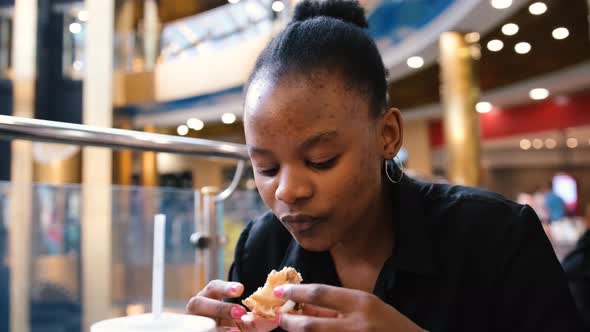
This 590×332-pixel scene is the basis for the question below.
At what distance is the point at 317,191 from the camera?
870 mm

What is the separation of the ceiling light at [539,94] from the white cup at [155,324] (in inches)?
409

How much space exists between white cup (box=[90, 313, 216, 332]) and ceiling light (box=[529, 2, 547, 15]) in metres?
6.53

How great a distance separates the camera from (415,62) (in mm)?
8383

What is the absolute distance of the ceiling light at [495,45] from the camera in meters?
7.48

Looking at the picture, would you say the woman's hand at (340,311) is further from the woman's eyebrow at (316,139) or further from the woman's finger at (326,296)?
the woman's eyebrow at (316,139)

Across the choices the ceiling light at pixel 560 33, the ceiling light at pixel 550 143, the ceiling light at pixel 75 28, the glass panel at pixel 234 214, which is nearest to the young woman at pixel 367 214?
the glass panel at pixel 234 214

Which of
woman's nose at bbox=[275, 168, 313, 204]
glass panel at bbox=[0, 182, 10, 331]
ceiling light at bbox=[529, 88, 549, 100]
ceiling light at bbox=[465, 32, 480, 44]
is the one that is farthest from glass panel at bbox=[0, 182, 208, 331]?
ceiling light at bbox=[529, 88, 549, 100]

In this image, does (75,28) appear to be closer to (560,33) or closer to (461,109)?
(461,109)

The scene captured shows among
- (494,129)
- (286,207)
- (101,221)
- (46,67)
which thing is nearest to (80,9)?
(46,67)

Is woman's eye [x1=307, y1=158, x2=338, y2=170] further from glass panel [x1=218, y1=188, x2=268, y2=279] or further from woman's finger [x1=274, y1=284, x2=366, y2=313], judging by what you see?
glass panel [x1=218, y1=188, x2=268, y2=279]

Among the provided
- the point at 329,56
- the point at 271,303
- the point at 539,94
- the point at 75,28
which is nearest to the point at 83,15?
the point at 75,28

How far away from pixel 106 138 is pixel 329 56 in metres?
0.89

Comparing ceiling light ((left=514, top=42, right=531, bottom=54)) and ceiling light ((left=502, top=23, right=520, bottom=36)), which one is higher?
ceiling light ((left=502, top=23, right=520, bottom=36))

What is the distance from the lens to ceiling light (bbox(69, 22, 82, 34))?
3.77 metres
